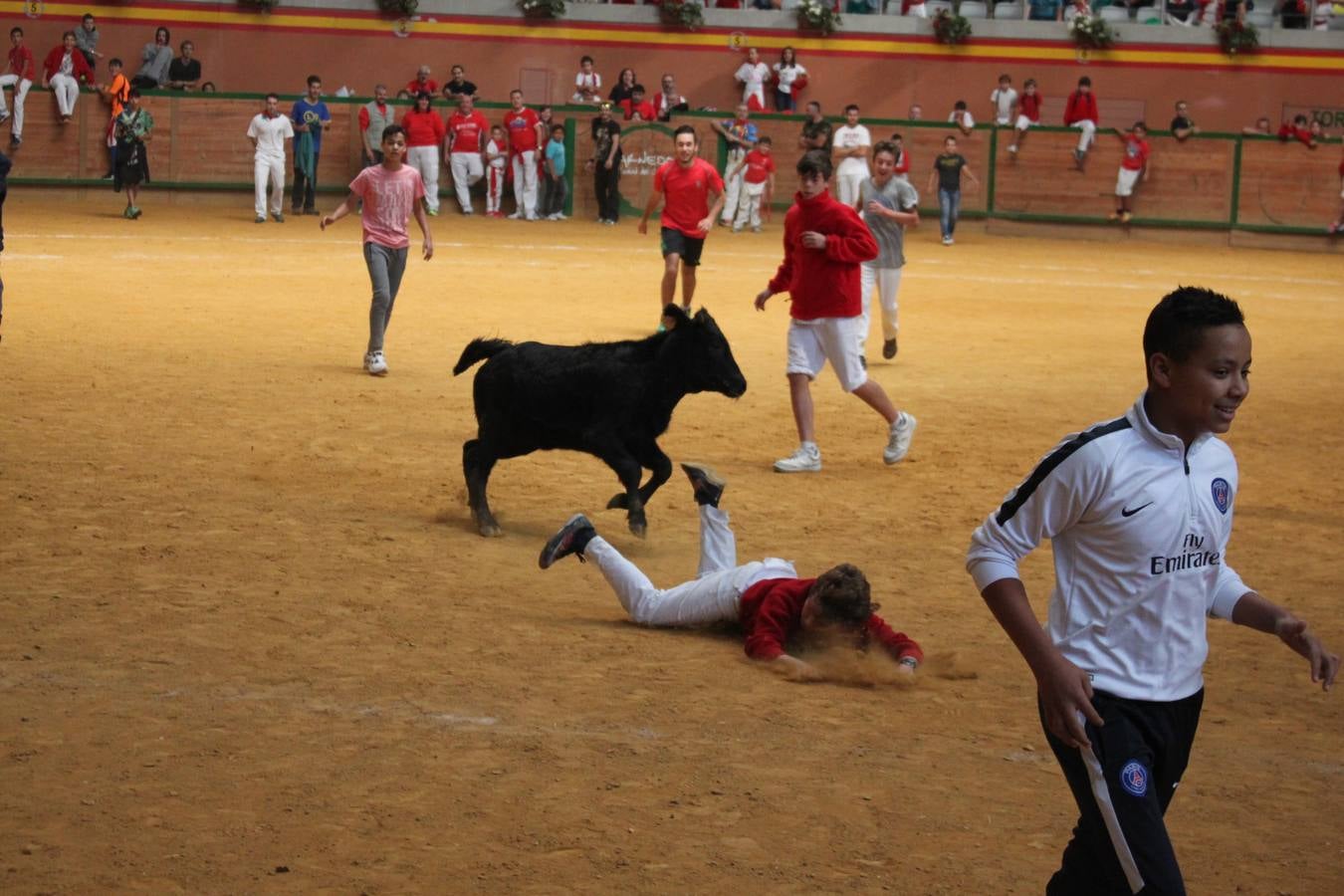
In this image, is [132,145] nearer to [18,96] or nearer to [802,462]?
[18,96]

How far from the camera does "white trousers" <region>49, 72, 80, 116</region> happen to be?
97.7ft

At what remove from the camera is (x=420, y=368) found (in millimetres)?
14516

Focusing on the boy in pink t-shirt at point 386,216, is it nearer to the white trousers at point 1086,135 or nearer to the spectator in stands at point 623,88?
the spectator in stands at point 623,88

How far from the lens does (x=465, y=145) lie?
103 ft

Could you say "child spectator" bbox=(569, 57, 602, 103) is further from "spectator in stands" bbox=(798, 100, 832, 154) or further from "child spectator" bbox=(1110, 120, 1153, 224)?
"child spectator" bbox=(1110, 120, 1153, 224)

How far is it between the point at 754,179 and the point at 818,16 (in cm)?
777

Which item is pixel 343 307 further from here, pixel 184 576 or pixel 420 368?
pixel 184 576

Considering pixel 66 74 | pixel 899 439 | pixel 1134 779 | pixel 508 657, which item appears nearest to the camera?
pixel 1134 779

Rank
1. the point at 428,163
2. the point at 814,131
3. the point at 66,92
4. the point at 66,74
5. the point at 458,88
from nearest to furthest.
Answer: the point at 66,92
the point at 428,163
the point at 66,74
the point at 814,131
the point at 458,88

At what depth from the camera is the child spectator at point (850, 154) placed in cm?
2714

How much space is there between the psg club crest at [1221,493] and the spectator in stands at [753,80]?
109 ft

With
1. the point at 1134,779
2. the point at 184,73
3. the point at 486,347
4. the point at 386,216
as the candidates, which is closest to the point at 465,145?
the point at 184,73

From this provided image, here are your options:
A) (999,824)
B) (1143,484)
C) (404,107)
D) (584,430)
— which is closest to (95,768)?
(999,824)

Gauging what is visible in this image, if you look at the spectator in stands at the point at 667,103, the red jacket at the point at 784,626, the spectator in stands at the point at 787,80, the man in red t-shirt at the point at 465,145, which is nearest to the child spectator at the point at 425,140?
the man in red t-shirt at the point at 465,145
